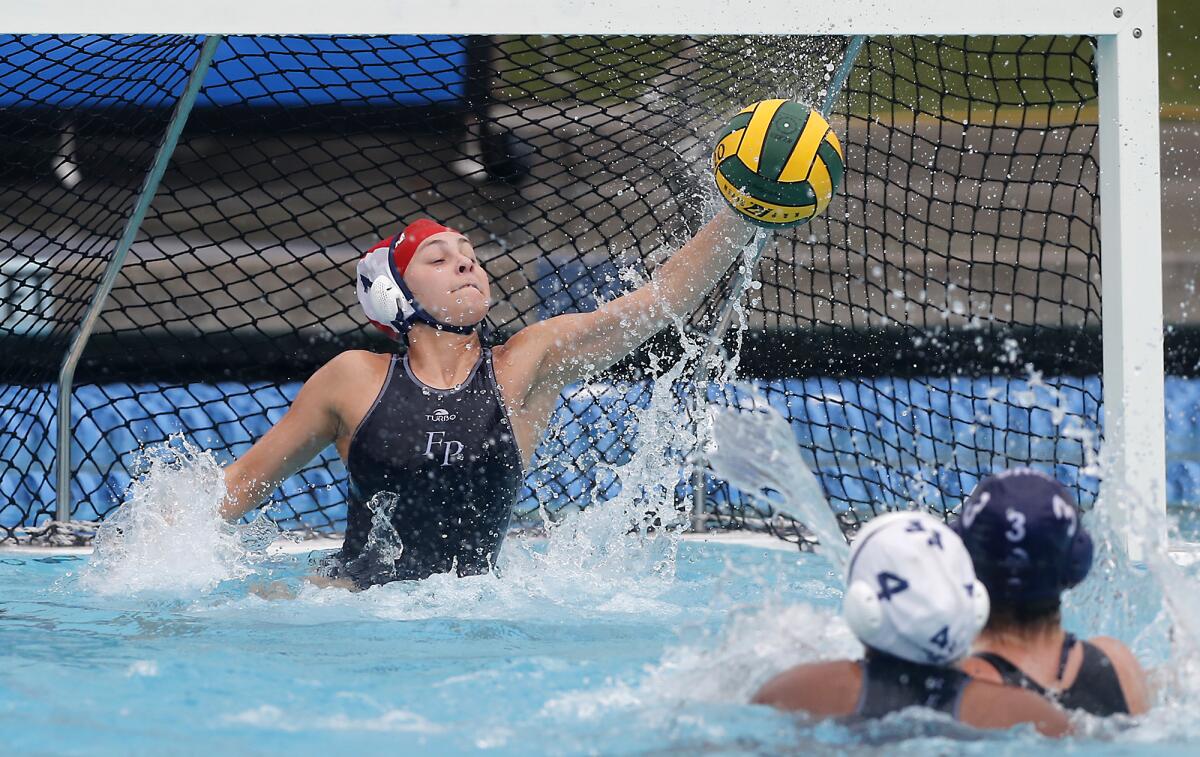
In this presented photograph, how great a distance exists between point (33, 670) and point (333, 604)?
78 cm

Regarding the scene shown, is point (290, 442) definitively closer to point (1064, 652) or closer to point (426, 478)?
point (426, 478)

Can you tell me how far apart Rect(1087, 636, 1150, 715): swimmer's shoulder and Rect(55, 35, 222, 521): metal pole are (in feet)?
8.62

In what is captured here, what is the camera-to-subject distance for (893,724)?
7.01 feet

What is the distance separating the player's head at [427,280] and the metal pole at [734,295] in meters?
0.78

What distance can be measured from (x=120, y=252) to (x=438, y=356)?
1.28 m

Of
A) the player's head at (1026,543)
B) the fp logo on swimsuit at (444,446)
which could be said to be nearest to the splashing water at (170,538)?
the fp logo on swimsuit at (444,446)

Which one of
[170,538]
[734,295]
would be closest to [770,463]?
[734,295]

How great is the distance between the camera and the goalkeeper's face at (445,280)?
3549 millimetres

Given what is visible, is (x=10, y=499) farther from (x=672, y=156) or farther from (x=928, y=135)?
(x=928, y=135)

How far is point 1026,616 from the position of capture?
220cm

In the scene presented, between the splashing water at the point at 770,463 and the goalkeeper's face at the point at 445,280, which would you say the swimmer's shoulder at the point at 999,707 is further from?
the goalkeeper's face at the point at 445,280

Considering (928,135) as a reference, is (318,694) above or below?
below
